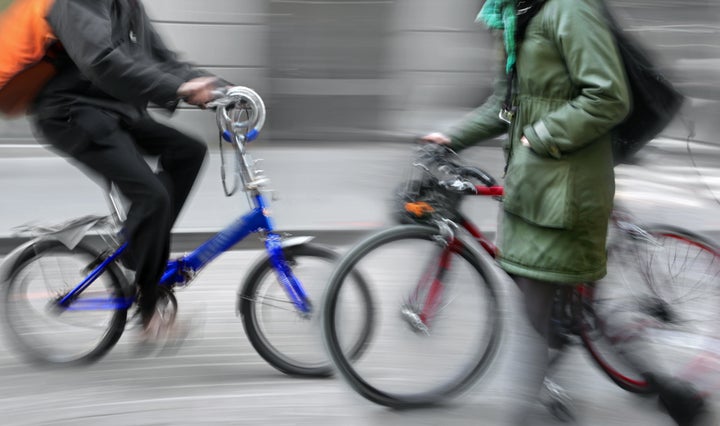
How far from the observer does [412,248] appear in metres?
3.30

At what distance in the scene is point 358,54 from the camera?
9750mm

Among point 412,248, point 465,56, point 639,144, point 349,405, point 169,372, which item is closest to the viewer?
point 639,144

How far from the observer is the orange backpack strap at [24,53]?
350 cm

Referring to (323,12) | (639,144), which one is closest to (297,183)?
(323,12)

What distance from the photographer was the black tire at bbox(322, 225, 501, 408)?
3283mm

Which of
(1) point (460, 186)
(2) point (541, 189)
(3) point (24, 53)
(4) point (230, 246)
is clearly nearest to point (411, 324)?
(1) point (460, 186)

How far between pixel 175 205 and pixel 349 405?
1181 mm

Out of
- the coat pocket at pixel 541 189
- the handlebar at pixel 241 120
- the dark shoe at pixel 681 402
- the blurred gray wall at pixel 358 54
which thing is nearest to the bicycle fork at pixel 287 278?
the handlebar at pixel 241 120

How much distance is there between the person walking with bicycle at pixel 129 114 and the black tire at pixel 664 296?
1.75 metres

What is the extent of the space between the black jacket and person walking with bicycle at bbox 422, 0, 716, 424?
1.37 metres

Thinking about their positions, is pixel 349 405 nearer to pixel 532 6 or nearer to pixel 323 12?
pixel 532 6

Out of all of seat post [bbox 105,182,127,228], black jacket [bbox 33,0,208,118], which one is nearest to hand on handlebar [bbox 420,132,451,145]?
black jacket [bbox 33,0,208,118]

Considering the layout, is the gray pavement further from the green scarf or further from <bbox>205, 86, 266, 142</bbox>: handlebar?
<bbox>205, 86, 266, 142</bbox>: handlebar

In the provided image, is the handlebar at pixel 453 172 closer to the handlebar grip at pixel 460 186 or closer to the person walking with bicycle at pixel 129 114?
the handlebar grip at pixel 460 186
